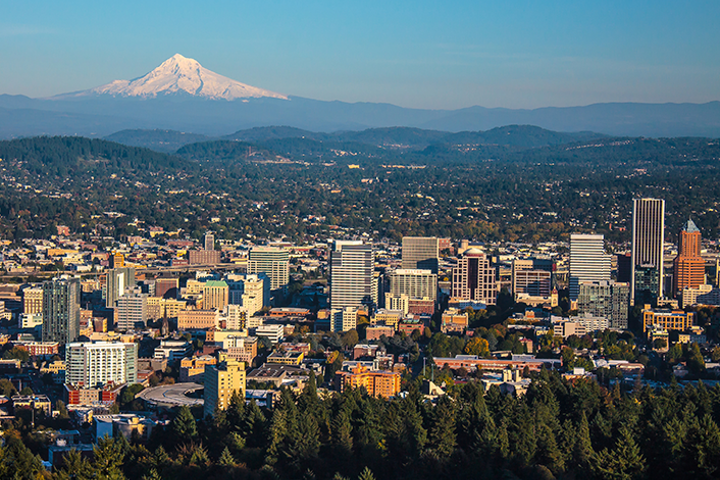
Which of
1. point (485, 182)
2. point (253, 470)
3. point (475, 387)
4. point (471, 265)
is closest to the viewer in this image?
point (253, 470)

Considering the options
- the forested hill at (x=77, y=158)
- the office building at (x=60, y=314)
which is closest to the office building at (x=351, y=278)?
the office building at (x=60, y=314)

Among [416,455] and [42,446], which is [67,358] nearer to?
[42,446]

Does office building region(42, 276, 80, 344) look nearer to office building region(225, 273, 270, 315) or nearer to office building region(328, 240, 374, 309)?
office building region(225, 273, 270, 315)

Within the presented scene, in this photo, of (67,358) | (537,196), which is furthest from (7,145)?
(67,358)

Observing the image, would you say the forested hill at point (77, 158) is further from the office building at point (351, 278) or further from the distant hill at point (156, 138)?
the office building at point (351, 278)

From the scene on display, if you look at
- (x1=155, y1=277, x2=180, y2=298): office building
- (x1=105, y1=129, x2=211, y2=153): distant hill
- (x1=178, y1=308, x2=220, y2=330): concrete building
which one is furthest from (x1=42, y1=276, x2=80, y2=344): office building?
(x1=105, y1=129, x2=211, y2=153): distant hill

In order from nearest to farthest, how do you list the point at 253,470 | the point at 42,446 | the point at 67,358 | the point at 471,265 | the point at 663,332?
the point at 253,470 → the point at 42,446 → the point at 67,358 → the point at 663,332 → the point at 471,265
